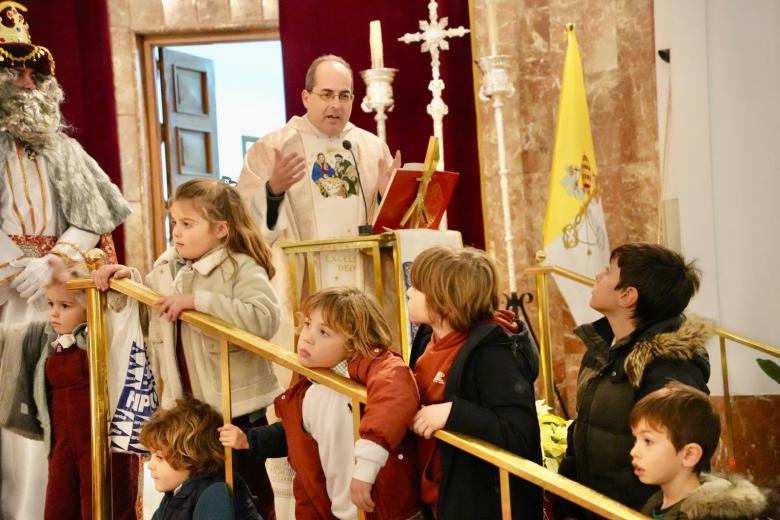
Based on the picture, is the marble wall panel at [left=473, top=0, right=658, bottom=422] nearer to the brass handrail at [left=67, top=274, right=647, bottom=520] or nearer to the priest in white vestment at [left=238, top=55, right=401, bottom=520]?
the priest in white vestment at [left=238, top=55, right=401, bottom=520]

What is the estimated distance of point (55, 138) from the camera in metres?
4.42

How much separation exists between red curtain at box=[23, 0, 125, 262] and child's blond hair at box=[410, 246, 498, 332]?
15.9 feet

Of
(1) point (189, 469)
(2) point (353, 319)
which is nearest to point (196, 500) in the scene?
(1) point (189, 469)

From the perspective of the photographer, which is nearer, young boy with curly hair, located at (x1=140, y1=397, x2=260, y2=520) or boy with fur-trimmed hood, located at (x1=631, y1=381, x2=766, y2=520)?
boy with fur-trimmed hood, located at (x1=631, y1=381, x2=766, y2=520)

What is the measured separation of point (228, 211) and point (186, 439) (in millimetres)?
778

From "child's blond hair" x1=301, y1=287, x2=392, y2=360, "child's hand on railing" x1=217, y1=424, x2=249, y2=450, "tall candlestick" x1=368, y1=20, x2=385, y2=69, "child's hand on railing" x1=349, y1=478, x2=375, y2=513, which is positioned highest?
"tall candlestick" x1=368, y1=20, x2=385, y2=69

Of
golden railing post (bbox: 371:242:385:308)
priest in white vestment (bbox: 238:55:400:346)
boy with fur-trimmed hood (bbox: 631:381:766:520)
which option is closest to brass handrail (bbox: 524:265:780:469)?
golden railing post (bbox: 371:242:385:308)

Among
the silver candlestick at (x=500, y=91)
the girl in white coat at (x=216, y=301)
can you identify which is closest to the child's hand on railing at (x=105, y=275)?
the girl in white coat at (x=216, y=301)

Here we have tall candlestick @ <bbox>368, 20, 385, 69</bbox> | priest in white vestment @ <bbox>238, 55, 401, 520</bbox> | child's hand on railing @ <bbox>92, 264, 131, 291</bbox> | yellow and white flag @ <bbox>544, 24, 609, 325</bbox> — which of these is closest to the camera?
child's hand on railing @ <bbox>92, 264, 131, 291</bbox>

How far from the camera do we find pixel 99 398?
3297 millimetres

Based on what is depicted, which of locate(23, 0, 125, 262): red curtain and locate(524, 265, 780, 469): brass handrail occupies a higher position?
locate(23, 0, 125, 262): red curtain

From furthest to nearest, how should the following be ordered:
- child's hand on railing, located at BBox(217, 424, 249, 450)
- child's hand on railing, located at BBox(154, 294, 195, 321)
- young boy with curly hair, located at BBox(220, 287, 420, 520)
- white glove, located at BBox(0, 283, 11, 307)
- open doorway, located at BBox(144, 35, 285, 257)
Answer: open doorway, located at BBox(144, 35, 285, 257) < white glove, located at BBox(0, 283, 11, 307) < child's hand on railing, located at BBox(154, 294, 195, 321) < child's hand on railing, located at BBox(217, 424, 249, 450) < young boy with curly hair, located at BBox(220, 287, 420, 520)

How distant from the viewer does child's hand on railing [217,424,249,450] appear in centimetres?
299

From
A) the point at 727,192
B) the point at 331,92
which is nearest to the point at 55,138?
the point at 331,92
